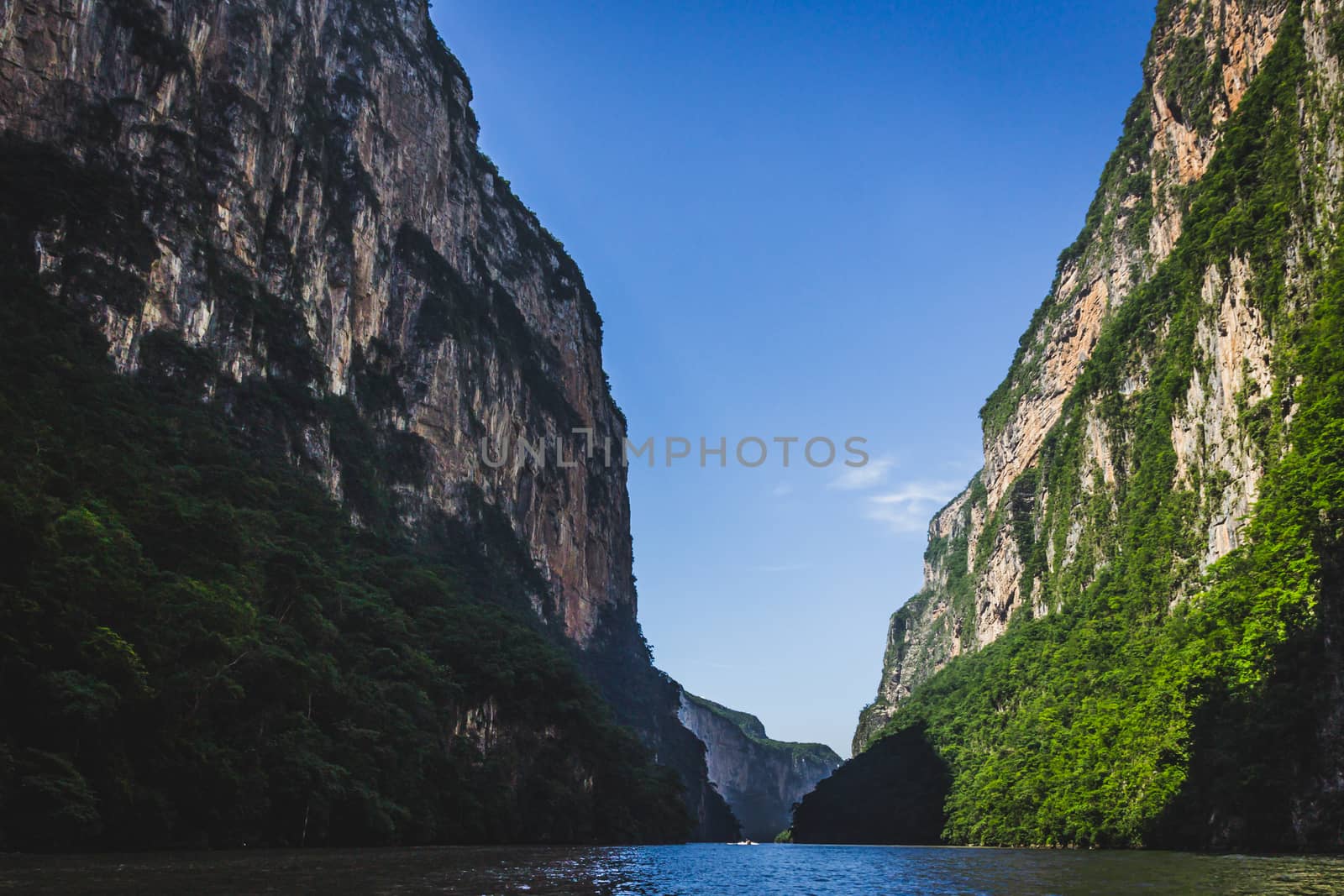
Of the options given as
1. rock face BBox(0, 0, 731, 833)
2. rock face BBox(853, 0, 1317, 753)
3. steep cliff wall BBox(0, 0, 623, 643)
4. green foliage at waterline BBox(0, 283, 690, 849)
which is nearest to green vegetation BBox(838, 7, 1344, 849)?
rock face BBox(853, 0, 1317, 753)

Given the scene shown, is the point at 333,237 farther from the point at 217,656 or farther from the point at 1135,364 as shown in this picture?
the point at 1135,364

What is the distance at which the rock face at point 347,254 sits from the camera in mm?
57688

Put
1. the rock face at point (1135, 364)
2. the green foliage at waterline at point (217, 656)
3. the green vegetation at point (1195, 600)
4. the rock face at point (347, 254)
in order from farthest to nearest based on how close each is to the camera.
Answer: the rock face at point (1135, 364) < the rock face at point (347, 254) < the green vegetation at point (1195, 600) < the green foliage at waterline at point (217, 656)

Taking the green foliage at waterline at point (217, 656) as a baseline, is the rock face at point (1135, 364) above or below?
above

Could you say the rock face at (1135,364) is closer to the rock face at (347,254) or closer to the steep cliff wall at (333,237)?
the rock face at (347,254)

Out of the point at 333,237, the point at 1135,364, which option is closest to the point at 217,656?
the point at 333,237

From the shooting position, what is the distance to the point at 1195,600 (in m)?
61.9

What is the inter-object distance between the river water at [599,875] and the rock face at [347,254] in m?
36.0

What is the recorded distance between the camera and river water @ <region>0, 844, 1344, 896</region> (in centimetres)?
2220

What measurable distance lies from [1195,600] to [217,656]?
54.9 meters

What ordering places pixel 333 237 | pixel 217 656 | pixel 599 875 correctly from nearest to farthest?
pixel 599 875, pixel 217 656, pixel 333 237

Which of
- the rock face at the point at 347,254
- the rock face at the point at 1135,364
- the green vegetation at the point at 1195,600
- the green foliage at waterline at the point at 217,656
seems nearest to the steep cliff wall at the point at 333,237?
the rock face at the point at 347,254

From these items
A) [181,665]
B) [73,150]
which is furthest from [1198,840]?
[73,150]

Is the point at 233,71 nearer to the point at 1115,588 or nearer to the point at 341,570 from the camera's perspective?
the point at 341,570
